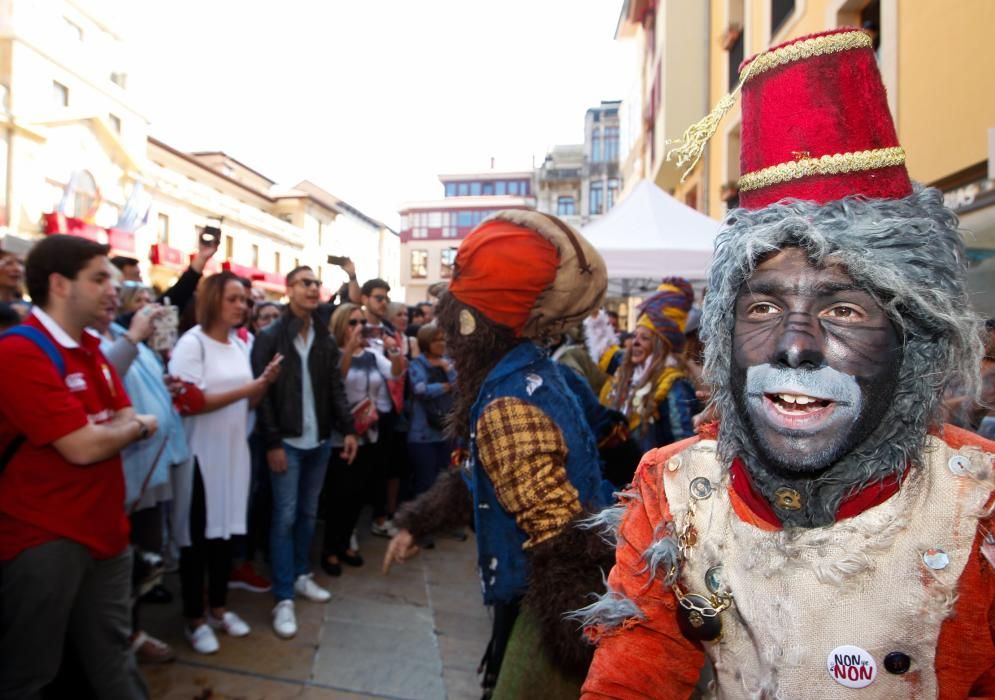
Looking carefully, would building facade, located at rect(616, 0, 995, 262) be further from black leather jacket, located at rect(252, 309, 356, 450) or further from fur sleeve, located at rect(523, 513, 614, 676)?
black leather jacket, located at rect(252, 309, 356, 450)

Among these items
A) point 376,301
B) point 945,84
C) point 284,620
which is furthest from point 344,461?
point 945,84

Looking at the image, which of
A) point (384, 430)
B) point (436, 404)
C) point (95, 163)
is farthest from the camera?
point (95, 163)

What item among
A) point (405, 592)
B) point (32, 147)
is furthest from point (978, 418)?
point (32, 147)

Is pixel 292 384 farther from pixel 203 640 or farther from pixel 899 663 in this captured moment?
pixel 899 663

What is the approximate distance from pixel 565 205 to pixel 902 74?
4409 centimetres

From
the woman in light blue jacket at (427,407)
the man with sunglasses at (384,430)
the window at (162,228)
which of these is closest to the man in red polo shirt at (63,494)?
the man with sunglasses at (384,430)

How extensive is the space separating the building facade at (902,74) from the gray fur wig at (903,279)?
0.60 feet

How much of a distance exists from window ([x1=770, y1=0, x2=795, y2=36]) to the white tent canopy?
11.5ft

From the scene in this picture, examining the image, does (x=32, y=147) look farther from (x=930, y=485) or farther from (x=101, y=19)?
(x=930, y=485)

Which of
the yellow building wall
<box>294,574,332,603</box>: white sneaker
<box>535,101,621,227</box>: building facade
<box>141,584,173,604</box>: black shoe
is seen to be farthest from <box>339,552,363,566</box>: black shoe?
<box>535,101,621,227</box>: building facade

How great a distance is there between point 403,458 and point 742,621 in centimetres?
528

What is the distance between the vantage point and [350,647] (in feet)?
12.5

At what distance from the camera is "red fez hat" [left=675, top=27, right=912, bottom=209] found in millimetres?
1202

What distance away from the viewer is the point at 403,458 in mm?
6309
